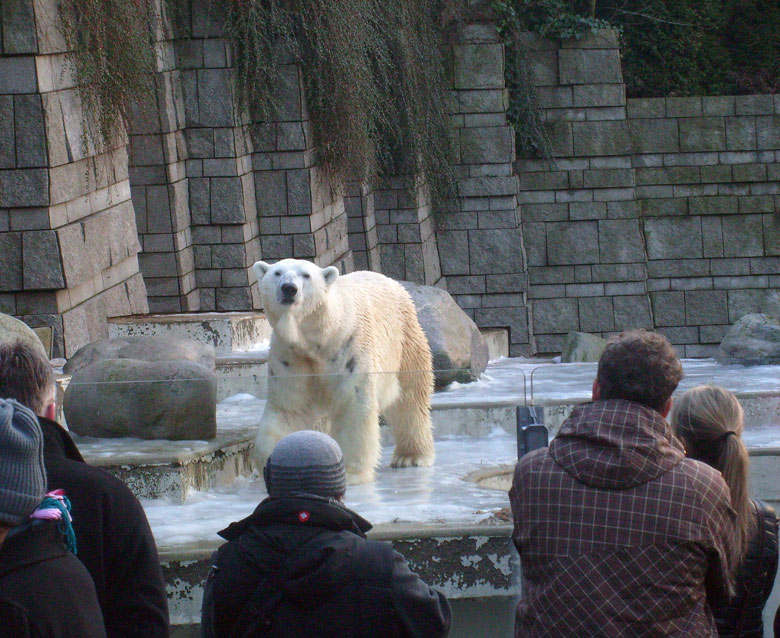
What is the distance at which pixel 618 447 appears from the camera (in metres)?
2.06

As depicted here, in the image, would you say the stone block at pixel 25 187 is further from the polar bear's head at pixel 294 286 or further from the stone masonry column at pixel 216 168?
the stone masonry column at pixel 216 168

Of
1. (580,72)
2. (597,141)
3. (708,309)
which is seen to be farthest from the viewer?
(708,309)

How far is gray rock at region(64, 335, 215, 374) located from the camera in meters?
4.93

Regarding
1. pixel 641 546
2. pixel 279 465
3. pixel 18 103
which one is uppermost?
pixel 18 103

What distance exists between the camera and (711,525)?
6.76 feet

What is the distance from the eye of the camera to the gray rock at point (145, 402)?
390 cm

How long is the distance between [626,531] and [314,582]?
0.59m

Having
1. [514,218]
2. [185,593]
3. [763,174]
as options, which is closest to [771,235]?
[763,174]

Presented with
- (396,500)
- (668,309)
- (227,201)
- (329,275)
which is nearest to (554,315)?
(668,309)

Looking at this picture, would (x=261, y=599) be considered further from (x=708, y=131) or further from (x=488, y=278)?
(x=708, y=131)

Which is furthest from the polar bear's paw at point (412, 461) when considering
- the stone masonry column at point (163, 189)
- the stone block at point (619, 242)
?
the stone block at point (619, 242)

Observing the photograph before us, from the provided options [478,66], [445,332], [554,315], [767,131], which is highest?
[478,66]

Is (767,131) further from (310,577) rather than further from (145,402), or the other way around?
(310,577)

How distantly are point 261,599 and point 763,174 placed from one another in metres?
11.4
